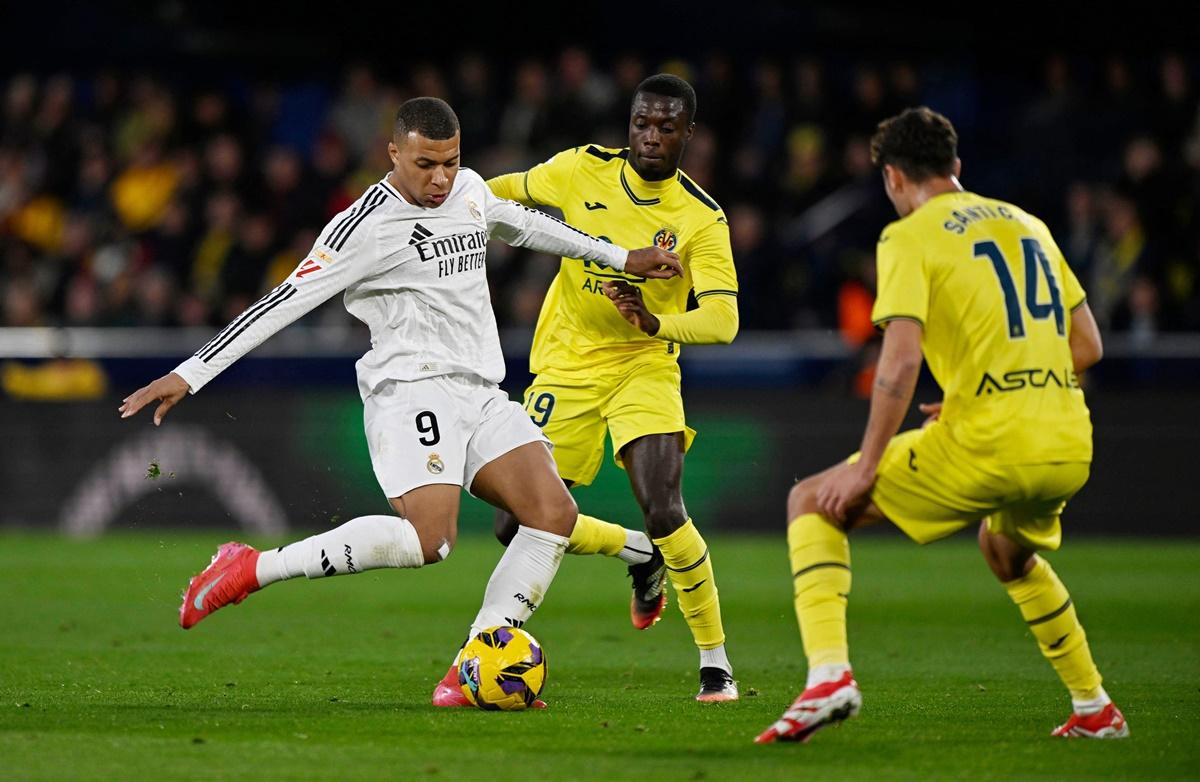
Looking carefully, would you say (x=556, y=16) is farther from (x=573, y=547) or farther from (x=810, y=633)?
(x=810, y=633)

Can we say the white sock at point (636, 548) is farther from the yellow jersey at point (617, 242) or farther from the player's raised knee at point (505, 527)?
the yellow jersey at point (617, 242)

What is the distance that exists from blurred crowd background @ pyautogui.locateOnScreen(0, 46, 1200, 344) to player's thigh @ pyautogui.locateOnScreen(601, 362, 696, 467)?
23.8 ft

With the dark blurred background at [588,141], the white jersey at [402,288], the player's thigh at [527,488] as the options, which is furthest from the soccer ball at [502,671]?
the dark blurred background at [588,141]

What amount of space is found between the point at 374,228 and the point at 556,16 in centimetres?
1383

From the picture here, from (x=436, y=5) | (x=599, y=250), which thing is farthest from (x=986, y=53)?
(x=599, y=250)

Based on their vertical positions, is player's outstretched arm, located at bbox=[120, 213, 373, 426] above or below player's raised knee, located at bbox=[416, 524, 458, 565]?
above

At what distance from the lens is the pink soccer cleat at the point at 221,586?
263 inches

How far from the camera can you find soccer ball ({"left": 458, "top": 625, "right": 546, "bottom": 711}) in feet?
21.8

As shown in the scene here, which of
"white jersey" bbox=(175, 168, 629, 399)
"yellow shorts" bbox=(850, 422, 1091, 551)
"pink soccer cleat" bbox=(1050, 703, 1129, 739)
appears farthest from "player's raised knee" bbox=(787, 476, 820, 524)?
"white jersey" bbox=(175, 168, 629, 399)

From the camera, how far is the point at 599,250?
24.3 feet

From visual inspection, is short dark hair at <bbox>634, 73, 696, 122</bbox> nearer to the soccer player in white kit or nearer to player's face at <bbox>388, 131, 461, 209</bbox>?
the soccer player in white kit

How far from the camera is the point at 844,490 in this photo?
224 inches

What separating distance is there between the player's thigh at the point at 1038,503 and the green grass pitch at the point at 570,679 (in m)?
0.71

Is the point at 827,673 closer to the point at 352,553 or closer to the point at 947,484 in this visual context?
the point at 947,484
